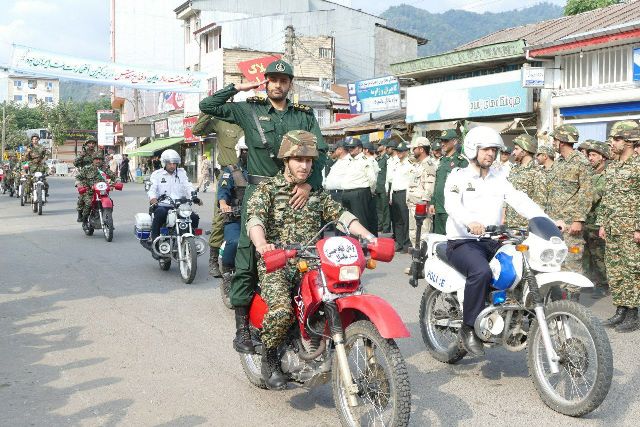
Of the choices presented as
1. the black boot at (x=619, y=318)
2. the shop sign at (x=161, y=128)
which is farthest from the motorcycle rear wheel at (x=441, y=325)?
the shop sign at (x=161, y=128)

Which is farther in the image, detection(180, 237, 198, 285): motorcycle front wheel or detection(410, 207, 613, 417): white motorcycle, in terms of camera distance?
detection(180, 237, 198, 285): motorcycle front wheel

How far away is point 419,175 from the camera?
1213cm

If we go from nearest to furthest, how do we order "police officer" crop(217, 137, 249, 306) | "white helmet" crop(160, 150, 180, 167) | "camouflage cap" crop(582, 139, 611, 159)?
"police officer" crop(217, 137, 249, 306) < "camouflage cap" crop(582, 139, 611, 159) < "white helmet" crop(160, 150, 180, 167)

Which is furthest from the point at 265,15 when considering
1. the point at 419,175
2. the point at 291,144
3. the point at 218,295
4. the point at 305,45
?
the point at 291,144

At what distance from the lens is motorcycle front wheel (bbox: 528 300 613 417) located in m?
4.57

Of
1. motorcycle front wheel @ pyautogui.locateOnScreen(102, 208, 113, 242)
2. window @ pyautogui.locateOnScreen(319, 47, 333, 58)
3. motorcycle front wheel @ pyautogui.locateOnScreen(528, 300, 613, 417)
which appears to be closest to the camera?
motorcycle front wheel @ pyautogui.locateOnScreen(528, 300, 613, 417)

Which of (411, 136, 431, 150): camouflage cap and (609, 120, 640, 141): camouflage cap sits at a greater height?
(411, 136, 431, 150): camouflage cap

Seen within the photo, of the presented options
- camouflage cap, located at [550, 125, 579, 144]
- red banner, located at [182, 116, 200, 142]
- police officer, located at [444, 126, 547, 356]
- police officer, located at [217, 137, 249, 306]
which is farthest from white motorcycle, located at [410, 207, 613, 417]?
red banner, located at [182, 116, 200, 142]

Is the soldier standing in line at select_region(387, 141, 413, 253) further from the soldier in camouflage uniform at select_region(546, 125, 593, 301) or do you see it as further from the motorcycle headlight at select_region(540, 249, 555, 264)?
the motorcycle headlight at select_region(540, 249, 555, 264)

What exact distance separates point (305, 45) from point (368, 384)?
43237 mm

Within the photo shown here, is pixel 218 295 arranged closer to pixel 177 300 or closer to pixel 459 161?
pixel 177 300

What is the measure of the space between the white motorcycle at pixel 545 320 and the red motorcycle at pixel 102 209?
10071mm

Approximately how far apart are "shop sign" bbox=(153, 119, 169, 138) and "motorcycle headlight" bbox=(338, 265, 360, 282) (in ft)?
171

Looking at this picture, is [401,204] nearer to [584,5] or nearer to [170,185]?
[170,185]
